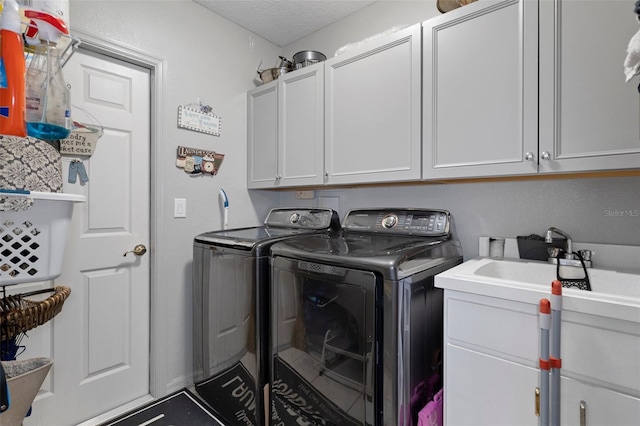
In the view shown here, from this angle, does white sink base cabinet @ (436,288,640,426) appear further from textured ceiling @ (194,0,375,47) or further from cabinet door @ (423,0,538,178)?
textured ceiling @ (194,0,375,47)

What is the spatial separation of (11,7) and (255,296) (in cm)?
132

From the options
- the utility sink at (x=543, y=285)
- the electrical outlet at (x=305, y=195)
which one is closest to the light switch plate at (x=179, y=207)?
the electrical outlet at (x=305, y=195)

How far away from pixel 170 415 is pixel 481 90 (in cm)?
241

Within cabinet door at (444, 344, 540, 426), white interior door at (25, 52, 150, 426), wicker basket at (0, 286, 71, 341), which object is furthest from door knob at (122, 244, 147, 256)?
cabinet door at (444, 344, 540, 426)

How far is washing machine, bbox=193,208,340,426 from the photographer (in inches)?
63.5

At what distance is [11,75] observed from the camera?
0.73 metres

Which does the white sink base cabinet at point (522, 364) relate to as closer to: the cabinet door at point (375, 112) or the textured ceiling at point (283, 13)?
the cabinet door at point (375, 112)

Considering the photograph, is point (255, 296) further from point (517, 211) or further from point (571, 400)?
point (517, 211)

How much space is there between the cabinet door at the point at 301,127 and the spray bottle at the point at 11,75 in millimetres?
1448

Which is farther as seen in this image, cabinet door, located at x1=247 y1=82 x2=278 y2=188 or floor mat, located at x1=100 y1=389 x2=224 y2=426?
cabinet door, located at x1=247 y1=82 x2=278 y2=188

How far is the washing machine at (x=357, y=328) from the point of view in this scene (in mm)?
1211

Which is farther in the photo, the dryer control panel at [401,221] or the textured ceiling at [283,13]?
the textured ceiling at [283,13]

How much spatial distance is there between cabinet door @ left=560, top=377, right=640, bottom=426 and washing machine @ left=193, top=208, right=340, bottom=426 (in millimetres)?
1238

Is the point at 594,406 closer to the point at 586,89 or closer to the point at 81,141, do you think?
the point at 586,89
